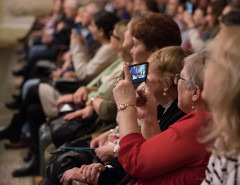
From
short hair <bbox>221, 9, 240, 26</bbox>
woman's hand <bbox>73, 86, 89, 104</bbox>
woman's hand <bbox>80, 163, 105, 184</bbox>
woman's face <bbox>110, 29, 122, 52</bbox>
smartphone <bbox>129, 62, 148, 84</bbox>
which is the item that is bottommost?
woman's hand <bbox>73, 86, 89, 104</bbox>

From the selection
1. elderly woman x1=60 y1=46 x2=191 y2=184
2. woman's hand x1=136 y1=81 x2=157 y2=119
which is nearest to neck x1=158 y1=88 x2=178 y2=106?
elderly woman x1=60 y1=46 x2=191 y2=184

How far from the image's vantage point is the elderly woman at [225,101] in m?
1.11

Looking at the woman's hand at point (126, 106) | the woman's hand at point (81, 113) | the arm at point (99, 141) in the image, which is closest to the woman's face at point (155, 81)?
the woman's hand at point (126, 106)

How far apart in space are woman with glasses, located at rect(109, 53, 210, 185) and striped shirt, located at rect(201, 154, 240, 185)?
11cm

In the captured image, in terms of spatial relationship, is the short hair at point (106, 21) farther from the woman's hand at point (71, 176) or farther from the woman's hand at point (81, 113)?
the woman's hand at point (71, 176)

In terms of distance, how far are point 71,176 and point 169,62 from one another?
2.30ft

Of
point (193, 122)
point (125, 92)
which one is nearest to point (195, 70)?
point (193, 122)

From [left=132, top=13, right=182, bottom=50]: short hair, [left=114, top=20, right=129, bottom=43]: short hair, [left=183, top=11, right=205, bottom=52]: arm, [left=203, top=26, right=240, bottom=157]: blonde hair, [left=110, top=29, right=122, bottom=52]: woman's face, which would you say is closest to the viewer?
[left=203, top=26, right=240, bottom=157]: blonde hair

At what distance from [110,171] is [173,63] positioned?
1.90 feet

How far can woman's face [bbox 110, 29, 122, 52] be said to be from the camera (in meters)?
3.01

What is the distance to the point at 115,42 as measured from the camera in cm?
305

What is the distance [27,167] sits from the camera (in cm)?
300

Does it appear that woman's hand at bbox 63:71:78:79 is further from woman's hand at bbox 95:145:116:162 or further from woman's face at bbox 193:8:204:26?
woman's hand at bbox 95:145:116:162

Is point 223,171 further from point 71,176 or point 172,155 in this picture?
point 71,176
